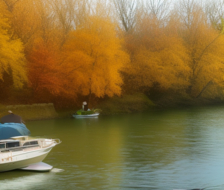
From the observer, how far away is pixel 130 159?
2397 cm

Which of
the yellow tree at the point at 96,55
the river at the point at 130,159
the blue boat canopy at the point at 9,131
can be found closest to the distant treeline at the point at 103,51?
the yellow tree at the point at 96,55

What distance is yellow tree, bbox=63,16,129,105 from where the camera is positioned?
55.7m

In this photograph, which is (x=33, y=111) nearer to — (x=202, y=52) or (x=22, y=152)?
(x=22, y=152)

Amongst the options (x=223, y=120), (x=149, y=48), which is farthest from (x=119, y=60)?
(x=223, y=120)

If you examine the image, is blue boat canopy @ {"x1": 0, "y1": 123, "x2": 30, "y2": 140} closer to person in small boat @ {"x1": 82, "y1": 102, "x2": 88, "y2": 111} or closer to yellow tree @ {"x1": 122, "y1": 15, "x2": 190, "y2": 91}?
person in small boat @ {"x1": 82, "y1": 102, "x2": 88, "y2": 111}

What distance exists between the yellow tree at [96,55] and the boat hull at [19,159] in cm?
3464

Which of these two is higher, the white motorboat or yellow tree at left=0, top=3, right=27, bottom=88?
yellow tree at left=0, top=3, right=27, bottom=88

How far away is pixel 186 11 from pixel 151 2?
985 centimetres

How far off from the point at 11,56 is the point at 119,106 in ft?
66.1

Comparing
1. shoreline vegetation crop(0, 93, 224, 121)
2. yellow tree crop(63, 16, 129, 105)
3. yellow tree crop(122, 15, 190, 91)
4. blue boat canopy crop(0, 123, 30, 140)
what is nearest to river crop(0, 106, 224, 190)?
blue boat canopy crop(0, 123, 30, 140)

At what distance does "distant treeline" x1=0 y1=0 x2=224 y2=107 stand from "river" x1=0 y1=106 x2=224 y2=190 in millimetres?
12063

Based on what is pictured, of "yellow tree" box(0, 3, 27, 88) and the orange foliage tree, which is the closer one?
"yellow tree" box(0, 3, 27, 88)

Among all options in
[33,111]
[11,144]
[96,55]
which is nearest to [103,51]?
[96,55]

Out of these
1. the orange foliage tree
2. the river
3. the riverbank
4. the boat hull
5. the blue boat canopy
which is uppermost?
the orange foliage tree
